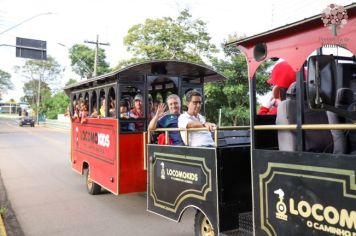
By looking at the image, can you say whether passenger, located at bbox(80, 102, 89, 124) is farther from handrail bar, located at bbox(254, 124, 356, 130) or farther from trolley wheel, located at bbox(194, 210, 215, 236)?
handrail bar, located at bbox(254, 124, 356, 130)

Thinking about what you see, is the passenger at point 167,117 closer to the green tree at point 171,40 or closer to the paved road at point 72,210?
the paved road at point 72,210

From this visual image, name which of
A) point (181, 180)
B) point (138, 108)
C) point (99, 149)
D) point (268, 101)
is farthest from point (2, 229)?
point (268, 101)

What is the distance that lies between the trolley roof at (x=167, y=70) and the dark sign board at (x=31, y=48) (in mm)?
18955

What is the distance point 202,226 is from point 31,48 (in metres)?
23.7

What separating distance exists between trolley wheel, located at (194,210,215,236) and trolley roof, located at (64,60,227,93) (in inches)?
114

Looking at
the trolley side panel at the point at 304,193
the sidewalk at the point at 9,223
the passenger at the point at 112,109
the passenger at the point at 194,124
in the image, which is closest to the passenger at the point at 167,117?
the passenger at the point at 194,124

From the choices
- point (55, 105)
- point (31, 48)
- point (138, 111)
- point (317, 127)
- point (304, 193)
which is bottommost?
point (304, 193)

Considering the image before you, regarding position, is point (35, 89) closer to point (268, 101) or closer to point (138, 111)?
point (138, 111)

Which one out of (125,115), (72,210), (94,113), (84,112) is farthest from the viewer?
(84,112)

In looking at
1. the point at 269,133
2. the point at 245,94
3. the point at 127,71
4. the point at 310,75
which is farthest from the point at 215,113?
the point at 310,75

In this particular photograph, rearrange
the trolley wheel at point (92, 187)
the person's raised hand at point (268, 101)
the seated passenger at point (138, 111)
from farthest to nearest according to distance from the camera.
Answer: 1. the trolley wheel at point (92, 187)
2. the seated passenger at point (138, 111)
3. the person's raised hand at point (268, 101)

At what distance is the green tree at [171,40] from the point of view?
26.1 m

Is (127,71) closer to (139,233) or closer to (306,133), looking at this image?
(139,233)

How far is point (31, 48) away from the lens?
25.5 m
